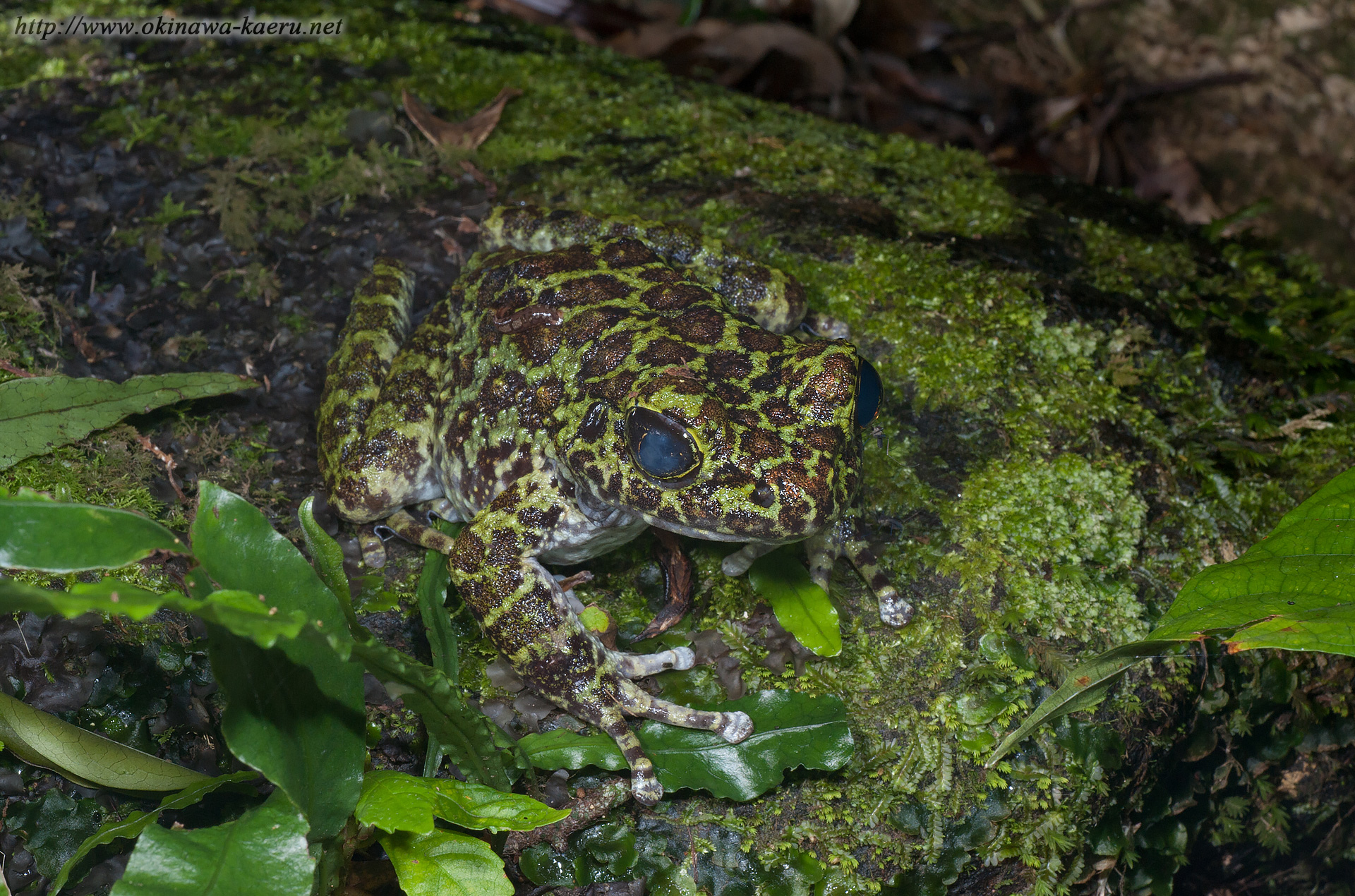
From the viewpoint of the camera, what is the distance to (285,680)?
106 inches

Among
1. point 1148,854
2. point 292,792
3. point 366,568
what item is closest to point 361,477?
point 366,568

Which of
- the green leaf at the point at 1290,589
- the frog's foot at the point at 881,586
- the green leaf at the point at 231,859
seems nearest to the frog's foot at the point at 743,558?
the frog's foot at the point at 881,586

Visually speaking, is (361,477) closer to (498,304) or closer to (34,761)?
(498,304)

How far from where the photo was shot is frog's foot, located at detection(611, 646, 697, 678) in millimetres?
3320

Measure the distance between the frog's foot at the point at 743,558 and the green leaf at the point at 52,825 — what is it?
238 centimetres

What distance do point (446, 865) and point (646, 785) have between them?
702 mm

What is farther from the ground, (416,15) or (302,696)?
(416,15)

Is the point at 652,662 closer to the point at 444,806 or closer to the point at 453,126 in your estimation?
the point at 444,806

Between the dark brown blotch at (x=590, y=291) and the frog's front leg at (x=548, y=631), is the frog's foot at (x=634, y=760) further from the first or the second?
the dark brown blotch at (x=590, y=291)

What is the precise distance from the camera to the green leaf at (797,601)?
3328 millimetres

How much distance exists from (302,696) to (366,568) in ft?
3.56

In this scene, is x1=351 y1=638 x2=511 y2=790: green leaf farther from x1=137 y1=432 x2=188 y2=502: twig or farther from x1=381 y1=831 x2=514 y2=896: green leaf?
x1=137 y1=432 x2=188 y2=502: twig

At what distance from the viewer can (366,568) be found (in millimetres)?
3777

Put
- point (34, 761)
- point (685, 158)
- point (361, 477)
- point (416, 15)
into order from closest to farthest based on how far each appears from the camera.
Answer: point (34, 761) → point (361, 477) → point (685, 158) → point (416, 15)
